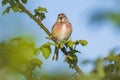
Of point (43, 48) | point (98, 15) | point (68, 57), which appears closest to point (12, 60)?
point (98, 15)

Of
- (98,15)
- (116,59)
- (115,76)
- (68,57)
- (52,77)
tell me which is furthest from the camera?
(68,57)

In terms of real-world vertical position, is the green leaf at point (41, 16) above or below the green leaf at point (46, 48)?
above

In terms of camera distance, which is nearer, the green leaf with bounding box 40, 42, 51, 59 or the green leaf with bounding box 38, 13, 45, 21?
the green leaf with bounding box 40, 42, 51, 59

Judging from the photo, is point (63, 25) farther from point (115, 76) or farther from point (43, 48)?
point (115, 76)

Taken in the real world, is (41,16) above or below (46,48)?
above

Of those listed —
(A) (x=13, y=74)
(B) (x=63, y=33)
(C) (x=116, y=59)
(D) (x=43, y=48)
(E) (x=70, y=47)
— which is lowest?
(A) (x=13, y=74)

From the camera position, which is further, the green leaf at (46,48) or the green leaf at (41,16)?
the green leaf at (41,16)

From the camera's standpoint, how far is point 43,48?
2549mm

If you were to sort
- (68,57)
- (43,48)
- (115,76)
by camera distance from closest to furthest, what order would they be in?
(115,76)
(43,48)
(68,57)

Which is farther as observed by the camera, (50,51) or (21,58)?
(50,51)

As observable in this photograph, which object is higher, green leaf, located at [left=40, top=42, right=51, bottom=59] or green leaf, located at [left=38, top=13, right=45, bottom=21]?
green leaf, located at [left=38, top=13, right=45, bottom=21]

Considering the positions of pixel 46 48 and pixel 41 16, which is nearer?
pixel 46 48

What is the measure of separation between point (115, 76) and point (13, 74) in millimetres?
541

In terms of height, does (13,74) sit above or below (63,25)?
below
